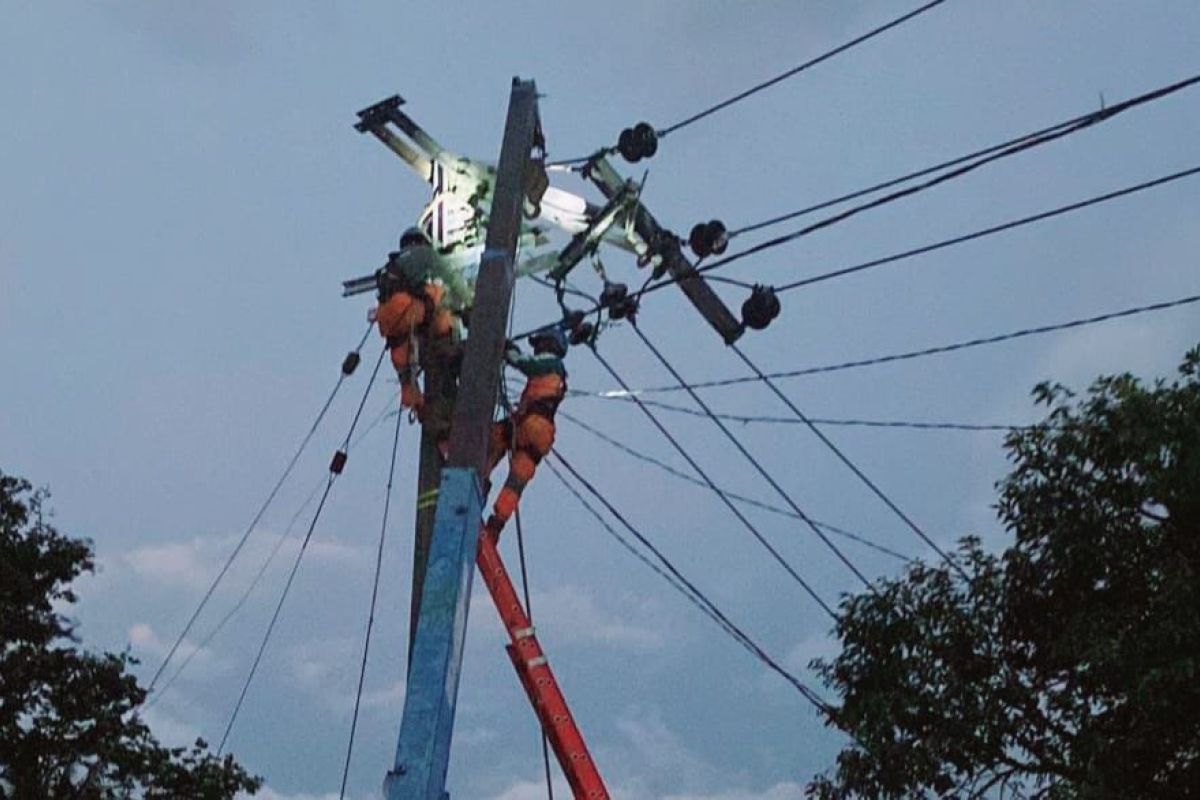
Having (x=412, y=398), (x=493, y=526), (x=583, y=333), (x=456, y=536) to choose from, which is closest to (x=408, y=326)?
(x=412, y=398)

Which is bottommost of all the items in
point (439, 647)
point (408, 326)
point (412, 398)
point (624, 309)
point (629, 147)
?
point (439, 647)

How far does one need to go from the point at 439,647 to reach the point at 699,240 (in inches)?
188

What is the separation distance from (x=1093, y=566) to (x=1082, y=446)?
1.09 m

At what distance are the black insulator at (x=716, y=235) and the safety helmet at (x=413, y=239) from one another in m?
2.34

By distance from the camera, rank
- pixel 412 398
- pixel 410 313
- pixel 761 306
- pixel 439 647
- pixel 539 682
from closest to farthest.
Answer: pixel 439 647, pixel 539 682, pixel 412 398, pixel 410 313, pixel 761 306

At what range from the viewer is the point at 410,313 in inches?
393

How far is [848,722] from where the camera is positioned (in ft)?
40.0

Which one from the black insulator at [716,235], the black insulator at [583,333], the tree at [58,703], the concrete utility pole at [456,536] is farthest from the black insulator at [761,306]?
the tree at [58,703]

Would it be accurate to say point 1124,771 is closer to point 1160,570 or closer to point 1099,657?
point 1099,657

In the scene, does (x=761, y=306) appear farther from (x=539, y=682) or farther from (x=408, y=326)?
(x=539, y=682)

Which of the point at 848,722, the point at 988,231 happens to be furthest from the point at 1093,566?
the point at 988,231

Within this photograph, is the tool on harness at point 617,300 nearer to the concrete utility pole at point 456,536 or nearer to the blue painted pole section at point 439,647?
the concrete utility pole at point 456,536

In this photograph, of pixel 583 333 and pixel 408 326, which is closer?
pixel 408 326

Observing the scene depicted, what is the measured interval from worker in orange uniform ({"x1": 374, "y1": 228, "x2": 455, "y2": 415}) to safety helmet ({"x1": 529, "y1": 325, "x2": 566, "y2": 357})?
67 cm
